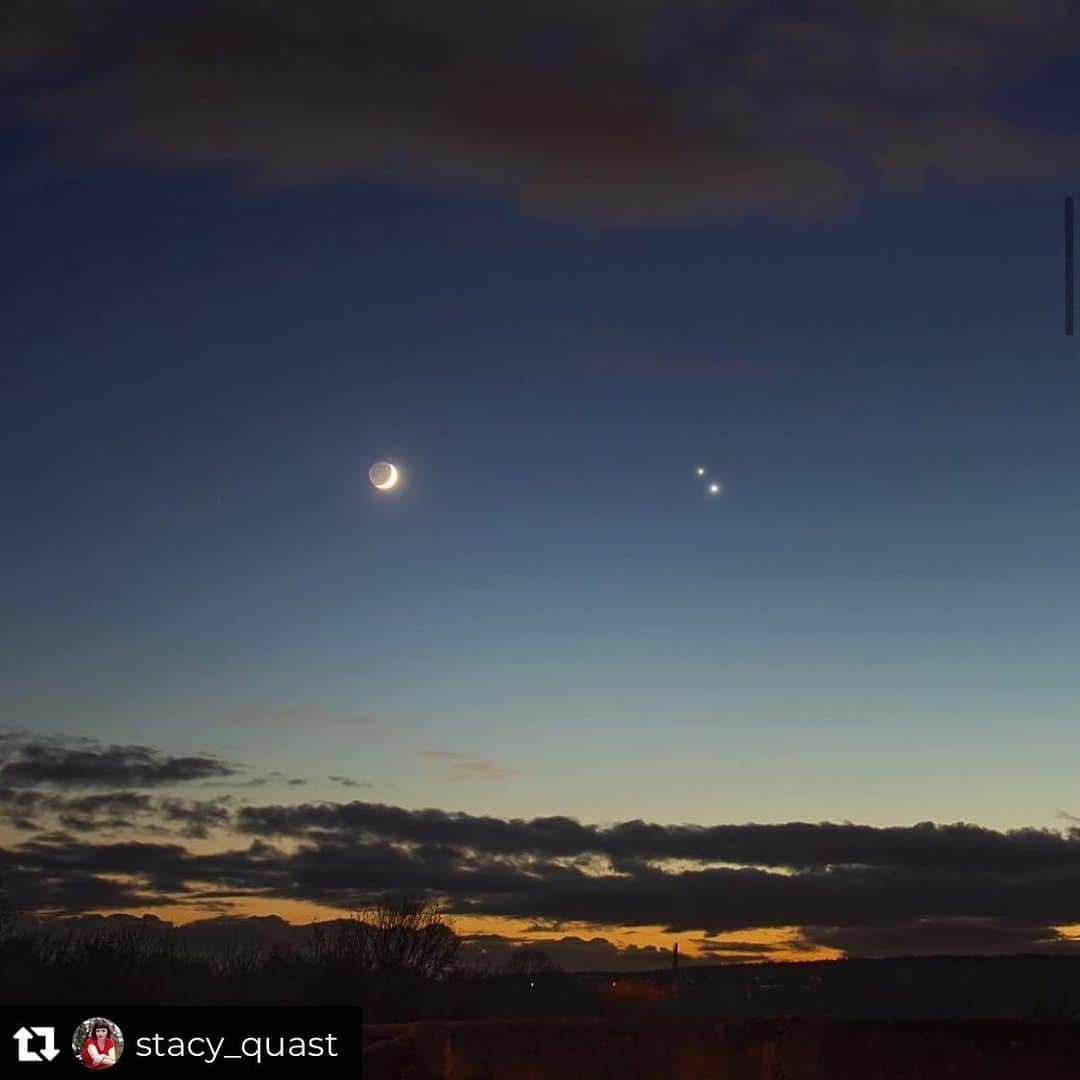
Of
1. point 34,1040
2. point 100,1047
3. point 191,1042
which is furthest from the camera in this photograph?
point 34,1040

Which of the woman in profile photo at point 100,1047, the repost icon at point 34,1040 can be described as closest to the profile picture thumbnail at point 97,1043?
the woman in profile photo at point 100,1047

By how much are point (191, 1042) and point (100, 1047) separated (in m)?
0.58

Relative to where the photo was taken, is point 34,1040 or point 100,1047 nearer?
point 100,1047

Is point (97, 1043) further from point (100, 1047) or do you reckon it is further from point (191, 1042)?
point (191, 1042)

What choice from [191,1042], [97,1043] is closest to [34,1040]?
[97,1043]

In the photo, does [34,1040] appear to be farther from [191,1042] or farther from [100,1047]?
[191,1042]

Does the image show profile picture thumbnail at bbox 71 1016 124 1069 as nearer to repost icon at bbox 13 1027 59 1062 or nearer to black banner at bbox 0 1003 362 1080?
black banner at bbox 0 1003 362 1080

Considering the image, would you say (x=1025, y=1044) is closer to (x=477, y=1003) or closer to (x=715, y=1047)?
(x=715, y=1047)

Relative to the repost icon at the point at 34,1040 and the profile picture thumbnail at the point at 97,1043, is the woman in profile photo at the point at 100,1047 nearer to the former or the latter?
the profile picture thumbnail at the point at 97,1043

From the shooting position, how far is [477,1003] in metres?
35.5

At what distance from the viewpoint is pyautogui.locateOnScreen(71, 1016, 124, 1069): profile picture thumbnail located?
866 centimetres

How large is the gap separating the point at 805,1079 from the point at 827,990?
35.5m

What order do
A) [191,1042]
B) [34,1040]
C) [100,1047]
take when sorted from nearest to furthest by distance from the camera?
[191,1042] → [100,1047] → [34,1040]

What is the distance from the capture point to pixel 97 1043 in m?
8.83
